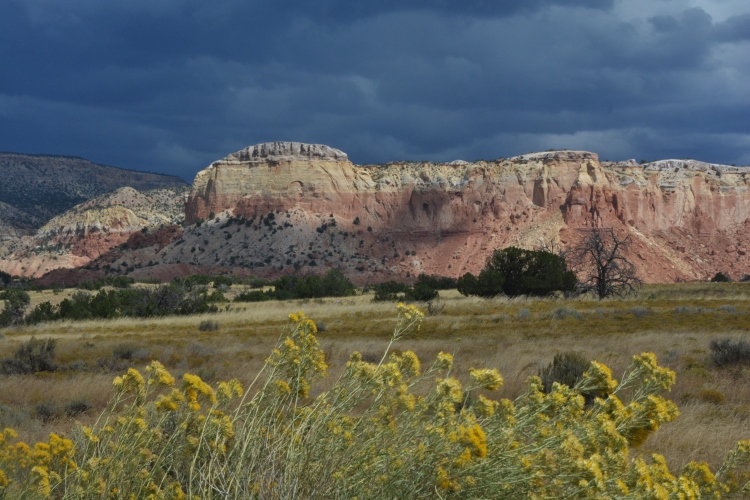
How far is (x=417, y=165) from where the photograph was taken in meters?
103

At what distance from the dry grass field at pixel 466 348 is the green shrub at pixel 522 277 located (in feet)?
17.6

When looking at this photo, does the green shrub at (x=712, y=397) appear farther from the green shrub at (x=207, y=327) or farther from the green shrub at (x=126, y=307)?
the green shrub at (x=126, y=307)

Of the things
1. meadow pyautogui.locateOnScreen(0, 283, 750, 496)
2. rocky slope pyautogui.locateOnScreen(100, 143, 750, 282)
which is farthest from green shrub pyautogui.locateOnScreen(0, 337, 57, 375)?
rocky slope pyautogui.locateOnScreen(100, 143, 750, 282)

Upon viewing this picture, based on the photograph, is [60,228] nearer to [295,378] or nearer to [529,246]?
[529,246]

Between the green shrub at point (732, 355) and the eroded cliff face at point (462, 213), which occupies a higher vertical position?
the eroded cliff face at point (462, 213)

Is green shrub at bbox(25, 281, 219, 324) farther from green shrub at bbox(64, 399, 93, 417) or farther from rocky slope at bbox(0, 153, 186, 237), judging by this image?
rocky slope at bbox(0, 153, 186, 237)

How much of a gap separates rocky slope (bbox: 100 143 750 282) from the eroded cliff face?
7.8 inches

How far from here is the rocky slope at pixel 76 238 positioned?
338 ft

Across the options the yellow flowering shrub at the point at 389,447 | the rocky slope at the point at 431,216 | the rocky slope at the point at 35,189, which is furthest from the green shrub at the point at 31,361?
the rocky slope at the point at 35,189

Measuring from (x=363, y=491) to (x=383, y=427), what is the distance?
449 millimetres

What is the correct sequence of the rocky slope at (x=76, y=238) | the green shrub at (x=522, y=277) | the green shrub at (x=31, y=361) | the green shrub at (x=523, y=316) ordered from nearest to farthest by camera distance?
the green shrub at (x=31, y=361) < the green shrub at (x=523, y=316) < the green shrub at (x=522, y=277) < the rocky slope at (x=76, y=238)

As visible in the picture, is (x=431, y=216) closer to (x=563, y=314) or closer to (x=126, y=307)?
(x=126, y=307)

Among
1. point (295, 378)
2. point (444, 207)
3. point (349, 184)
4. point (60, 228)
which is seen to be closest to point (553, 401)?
point (295, 378)

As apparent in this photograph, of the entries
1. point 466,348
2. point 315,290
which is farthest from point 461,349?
point 315,290
